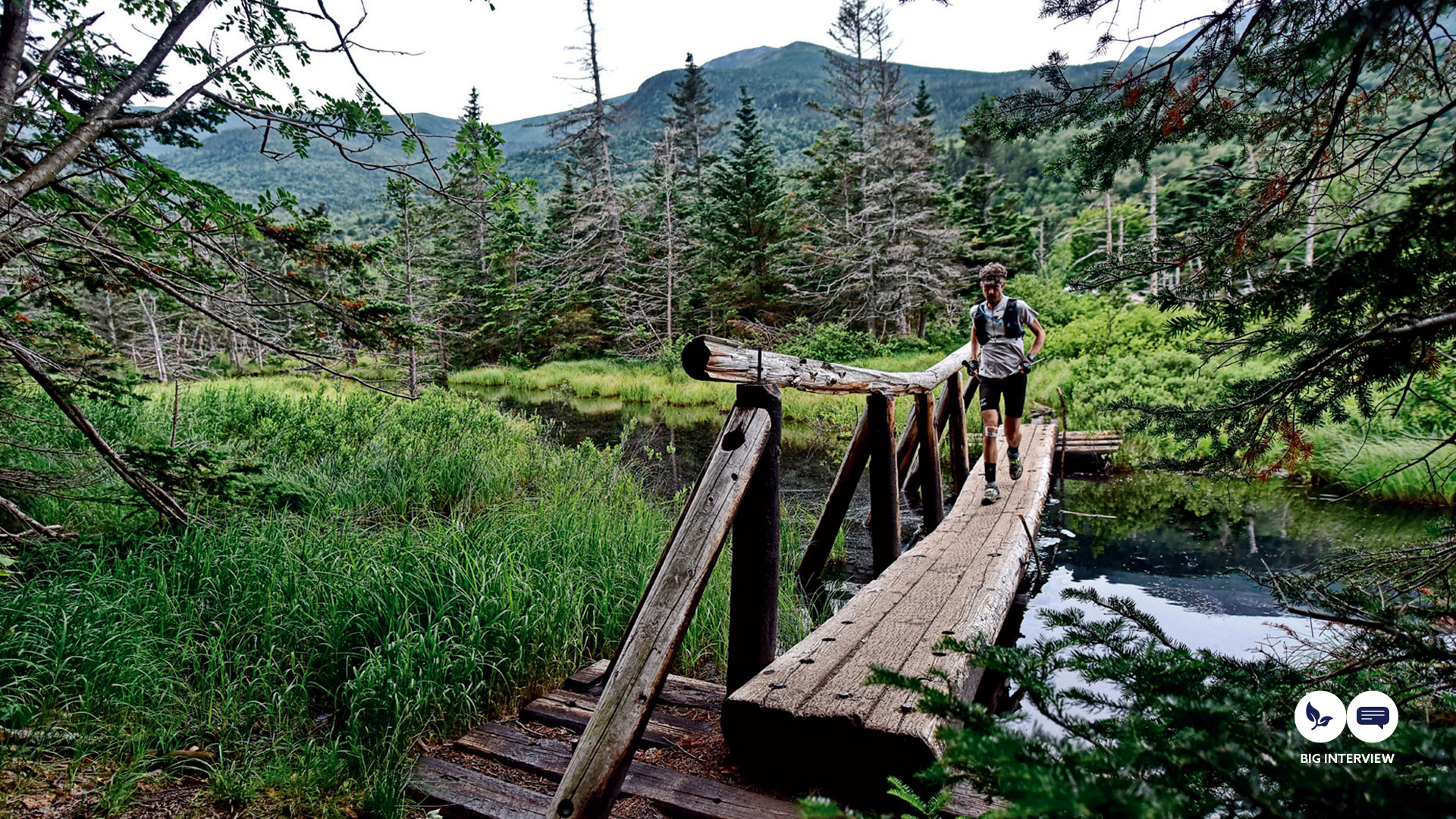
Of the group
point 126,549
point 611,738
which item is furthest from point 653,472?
point 611,738

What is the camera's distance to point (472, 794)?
2.60 metres

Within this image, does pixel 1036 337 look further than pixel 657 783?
Yes

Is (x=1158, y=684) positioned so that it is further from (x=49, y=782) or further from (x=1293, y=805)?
(x=49, y=782)

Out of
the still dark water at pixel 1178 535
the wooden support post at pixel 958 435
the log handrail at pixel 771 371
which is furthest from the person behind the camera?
the wooden support post at pixel 958 435

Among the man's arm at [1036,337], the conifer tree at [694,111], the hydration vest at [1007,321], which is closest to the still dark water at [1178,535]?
the man's arm at [1036,337]

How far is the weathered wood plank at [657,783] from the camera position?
2365 millimetres

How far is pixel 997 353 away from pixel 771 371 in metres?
3.89

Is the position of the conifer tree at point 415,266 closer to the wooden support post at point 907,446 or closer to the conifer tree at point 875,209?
the wooden support post at point 907,446

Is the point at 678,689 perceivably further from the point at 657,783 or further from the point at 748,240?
the point at 748,240

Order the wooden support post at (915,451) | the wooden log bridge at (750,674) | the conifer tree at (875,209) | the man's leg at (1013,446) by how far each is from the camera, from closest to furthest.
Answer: the wooden log bridge at (750,674) → the man's leg at (1013,446) → the wooden support post at (915,451) → the conifer tree at (875,209)

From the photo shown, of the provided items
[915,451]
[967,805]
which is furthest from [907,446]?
[967,805]

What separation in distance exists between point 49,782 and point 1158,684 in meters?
3.56

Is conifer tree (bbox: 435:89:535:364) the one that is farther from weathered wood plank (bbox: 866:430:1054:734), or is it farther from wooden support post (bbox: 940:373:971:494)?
weathered wood plank (bbox: 866:430:1054:734)

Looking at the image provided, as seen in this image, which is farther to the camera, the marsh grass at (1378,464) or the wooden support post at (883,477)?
the marsh grass at (1378,464)
